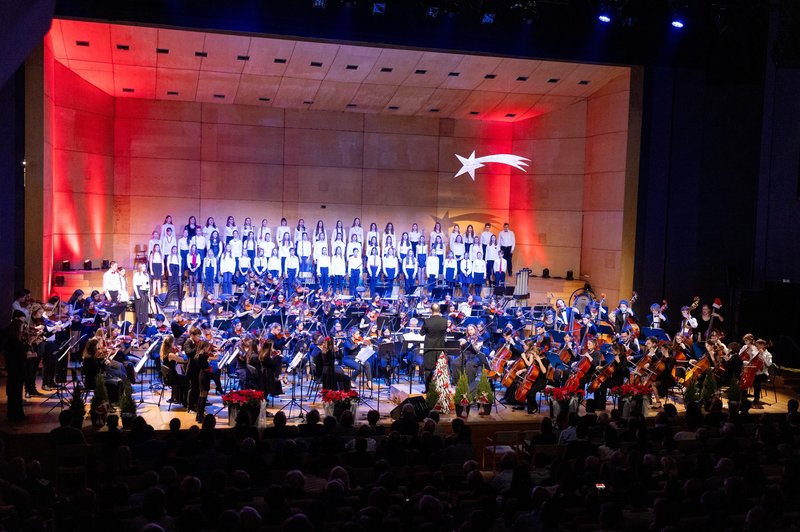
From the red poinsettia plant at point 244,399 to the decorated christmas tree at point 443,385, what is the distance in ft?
9.84

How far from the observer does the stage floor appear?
11.6 metres

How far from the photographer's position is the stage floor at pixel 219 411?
38.0ft

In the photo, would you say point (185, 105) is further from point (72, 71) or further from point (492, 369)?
point (492, 369)

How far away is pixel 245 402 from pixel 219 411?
4.54 ft

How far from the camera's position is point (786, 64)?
1834 centimetres

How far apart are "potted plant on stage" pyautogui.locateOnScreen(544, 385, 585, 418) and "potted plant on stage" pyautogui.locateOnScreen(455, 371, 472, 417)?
4.47 ft

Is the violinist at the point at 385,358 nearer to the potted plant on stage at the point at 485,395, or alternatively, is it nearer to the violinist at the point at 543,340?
the potted plant on stage at the point at 485,395

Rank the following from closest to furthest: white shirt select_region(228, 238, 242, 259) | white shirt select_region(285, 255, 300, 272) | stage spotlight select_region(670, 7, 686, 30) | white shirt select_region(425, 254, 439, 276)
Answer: stage spotlight select_region(670, 7, 686, 30) → white shirt select_region(228, 238, 242, 259) → white shirt select_region(285, 255, 300, 272) → white shirt select_region(425, 254, 439, 276)

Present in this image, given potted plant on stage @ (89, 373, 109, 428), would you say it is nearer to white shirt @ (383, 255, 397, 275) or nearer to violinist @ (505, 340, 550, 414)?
violinist @ (505, 340, 550, 414)

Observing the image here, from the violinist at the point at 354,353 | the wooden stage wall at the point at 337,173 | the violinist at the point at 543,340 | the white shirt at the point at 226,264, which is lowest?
the violinist at the point at 354,353

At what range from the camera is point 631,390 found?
12.9 m

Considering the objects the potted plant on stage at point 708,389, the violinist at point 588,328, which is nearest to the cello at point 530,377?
the violinist at point 588,328

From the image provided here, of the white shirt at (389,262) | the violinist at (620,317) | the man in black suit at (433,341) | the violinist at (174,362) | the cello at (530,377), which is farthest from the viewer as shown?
the white shirt at (389,262)

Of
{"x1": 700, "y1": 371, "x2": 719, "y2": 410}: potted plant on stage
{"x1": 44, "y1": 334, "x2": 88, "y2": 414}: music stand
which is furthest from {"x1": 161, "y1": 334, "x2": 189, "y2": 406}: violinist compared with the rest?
{"x1": 700, "y1": 371, "x2": 719, "y2": 410}: potted plant on stage
